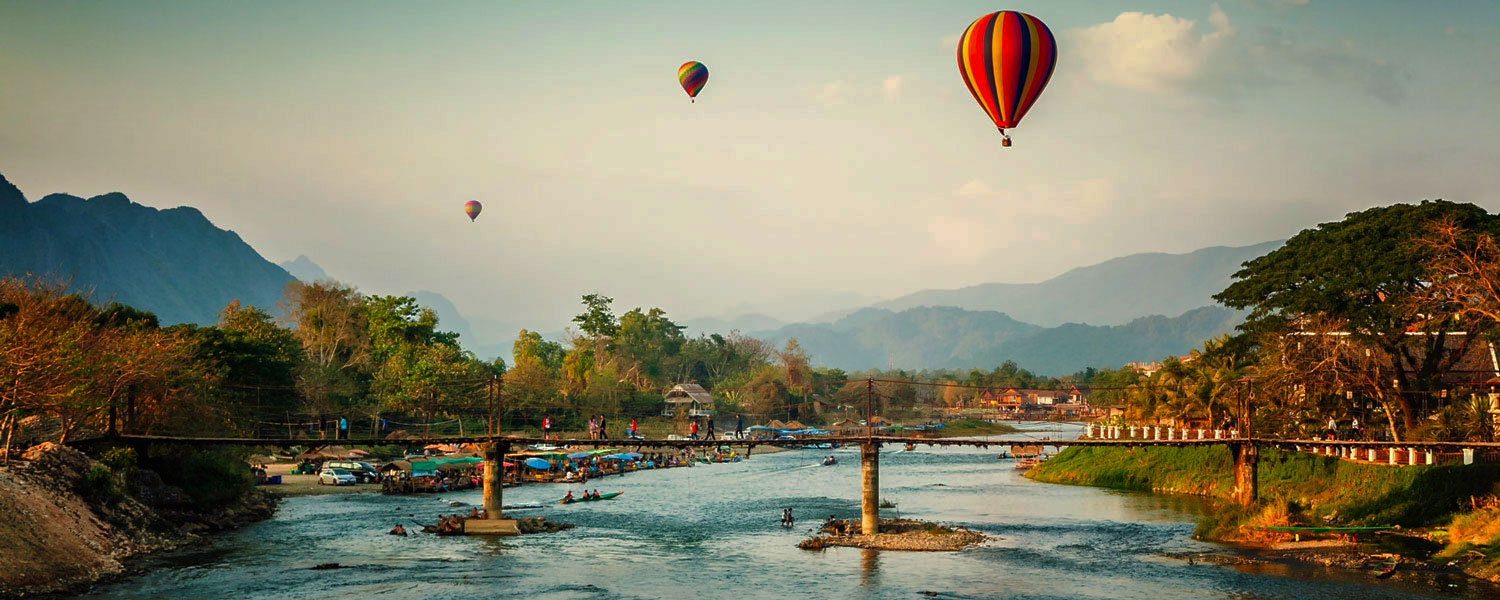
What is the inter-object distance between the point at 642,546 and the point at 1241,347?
44107mm

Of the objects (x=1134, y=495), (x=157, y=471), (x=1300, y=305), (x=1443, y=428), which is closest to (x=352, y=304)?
(x=157, y=471)

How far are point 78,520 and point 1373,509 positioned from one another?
63440 mm

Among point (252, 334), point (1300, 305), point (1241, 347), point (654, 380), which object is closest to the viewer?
point (1300, 305)

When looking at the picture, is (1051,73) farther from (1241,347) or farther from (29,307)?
(29,307)

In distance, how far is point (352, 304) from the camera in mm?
126438

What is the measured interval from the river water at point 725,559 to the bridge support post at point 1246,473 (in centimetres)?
368

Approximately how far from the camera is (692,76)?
92.2 m

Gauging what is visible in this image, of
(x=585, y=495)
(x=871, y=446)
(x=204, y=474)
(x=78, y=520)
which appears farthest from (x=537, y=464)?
(x=78, y=520)

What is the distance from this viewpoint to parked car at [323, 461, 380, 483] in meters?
91.8

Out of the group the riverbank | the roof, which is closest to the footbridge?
the riverbank

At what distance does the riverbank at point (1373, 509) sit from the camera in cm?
4803

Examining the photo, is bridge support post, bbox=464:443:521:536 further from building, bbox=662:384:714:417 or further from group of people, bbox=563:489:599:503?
building, bbox=662:384:714:417

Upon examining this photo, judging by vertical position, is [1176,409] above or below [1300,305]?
below

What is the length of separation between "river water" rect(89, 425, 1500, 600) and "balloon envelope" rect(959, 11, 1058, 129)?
2405cm
